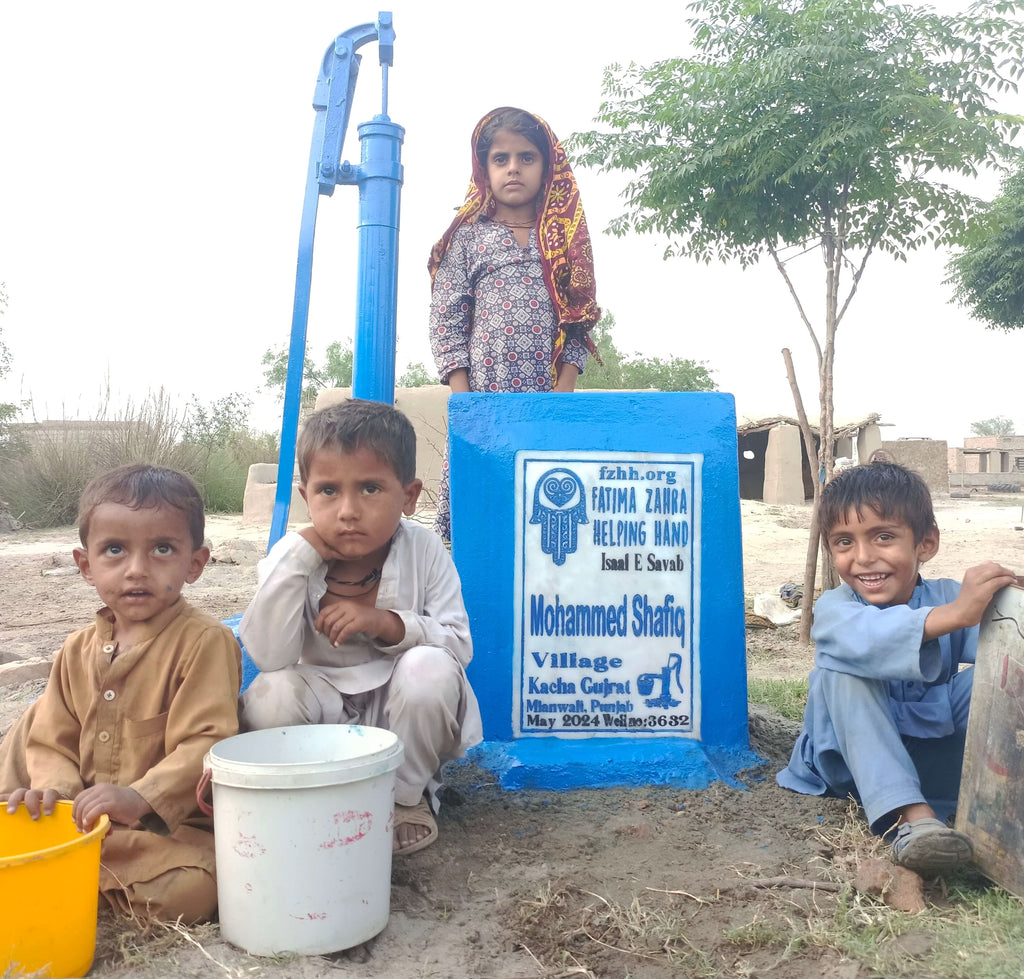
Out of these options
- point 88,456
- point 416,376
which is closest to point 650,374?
point 416,376

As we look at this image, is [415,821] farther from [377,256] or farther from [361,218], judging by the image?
[361,218]

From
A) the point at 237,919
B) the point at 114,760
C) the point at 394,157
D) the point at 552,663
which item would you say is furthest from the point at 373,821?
the point at 394,157

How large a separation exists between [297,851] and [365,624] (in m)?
0.57

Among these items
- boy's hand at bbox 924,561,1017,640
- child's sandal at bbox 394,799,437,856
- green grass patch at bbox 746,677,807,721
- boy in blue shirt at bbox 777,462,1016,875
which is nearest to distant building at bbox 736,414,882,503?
green grass patch at bbox 746,677,807,721

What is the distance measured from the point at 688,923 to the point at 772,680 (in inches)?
86.4

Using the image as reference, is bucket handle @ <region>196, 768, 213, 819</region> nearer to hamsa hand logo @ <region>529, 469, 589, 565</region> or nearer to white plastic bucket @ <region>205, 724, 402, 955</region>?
white plastic bucket @ <region>205, 724, 402, 955</region>

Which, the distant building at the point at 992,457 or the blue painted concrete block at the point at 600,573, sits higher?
the distant building at the point at 992,457

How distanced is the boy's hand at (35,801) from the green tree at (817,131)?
3895mm

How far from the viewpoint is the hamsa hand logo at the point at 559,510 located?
107 inches

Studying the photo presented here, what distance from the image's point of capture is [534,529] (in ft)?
8.95

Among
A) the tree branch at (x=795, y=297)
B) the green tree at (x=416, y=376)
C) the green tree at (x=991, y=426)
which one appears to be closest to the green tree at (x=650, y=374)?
the green tree at (x=416, y=376)

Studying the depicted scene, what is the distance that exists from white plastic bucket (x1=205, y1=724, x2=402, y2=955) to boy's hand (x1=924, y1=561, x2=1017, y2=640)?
1.21 m

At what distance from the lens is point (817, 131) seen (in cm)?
510

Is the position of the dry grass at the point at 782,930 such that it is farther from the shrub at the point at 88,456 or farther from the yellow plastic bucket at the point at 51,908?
the shrub at the point at 88,456
